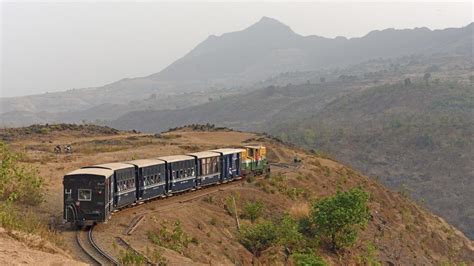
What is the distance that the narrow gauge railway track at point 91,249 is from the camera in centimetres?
1975

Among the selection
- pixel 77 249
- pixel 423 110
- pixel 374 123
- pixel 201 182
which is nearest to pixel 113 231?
pixel 77 249

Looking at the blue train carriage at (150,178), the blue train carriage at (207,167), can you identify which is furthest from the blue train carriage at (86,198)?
the blue train carriage at (207,167)

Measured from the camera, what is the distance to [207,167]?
129 feet

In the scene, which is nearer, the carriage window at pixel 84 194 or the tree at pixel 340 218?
the carriage window at pixel 84 194

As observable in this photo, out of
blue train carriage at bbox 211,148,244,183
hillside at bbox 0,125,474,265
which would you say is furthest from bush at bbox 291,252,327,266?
blue train carriage at bbox 211,148,244,183

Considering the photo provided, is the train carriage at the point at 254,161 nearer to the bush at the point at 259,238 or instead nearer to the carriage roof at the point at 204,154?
the carriage roof at the point at 204,154

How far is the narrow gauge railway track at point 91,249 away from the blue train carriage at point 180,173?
32.1 feet

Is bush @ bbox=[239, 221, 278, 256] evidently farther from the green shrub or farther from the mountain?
the mountain

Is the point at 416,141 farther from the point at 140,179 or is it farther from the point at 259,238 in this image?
the point at 140,179

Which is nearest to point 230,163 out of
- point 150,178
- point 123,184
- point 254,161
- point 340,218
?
point 254,161

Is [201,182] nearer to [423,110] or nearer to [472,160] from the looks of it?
[472,160]

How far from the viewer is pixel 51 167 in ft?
135

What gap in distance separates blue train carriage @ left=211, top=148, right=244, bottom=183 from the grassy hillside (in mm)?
50850

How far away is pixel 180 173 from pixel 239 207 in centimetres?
444
